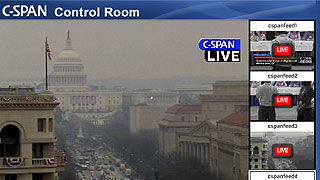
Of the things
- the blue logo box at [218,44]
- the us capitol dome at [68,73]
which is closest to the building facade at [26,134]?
the us capitol dome at [68,73]

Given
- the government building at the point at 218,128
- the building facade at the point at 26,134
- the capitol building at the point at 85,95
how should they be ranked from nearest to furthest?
the building facade at the point at 26,134 < the capitol building at the point at 85,95 < the government building at the point at 218,128

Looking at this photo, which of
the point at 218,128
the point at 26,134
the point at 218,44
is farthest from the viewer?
the point at 218,128

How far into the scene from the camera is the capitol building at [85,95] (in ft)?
30.7

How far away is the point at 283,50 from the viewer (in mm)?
9438

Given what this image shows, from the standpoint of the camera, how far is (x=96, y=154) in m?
9.47

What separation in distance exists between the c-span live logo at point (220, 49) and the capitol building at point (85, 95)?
1.33ft

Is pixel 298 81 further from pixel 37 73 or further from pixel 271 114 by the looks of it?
pixel 37 73

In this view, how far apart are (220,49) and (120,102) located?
87 cm

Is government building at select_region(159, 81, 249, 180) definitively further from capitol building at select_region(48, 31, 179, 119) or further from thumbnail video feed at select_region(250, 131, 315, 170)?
capitol building at select_region(48, 31, 179, 119)

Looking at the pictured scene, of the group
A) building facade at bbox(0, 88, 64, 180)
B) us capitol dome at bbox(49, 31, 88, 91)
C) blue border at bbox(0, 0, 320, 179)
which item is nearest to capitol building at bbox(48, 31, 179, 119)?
us capitol dome at bbox(49, 31, 88, 91)

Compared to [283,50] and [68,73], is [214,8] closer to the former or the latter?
[283,50]

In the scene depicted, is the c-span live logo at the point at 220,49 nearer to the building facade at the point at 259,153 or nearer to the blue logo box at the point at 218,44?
the blue logo box at the point at 218,44

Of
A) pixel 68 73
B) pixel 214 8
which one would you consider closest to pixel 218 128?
pixel 214 8

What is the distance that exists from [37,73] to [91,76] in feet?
1.35
